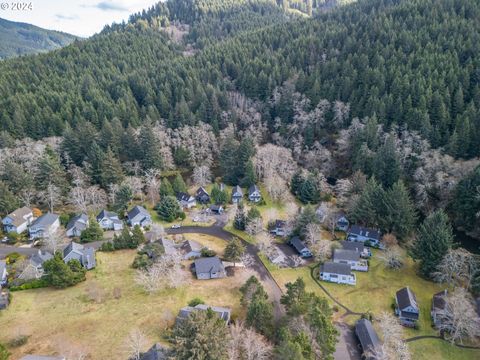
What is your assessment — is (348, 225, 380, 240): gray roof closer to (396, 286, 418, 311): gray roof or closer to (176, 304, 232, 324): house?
(396, 286, 418, 311): gray roof

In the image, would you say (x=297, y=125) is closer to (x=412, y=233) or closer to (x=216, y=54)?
(x=412, y=233)

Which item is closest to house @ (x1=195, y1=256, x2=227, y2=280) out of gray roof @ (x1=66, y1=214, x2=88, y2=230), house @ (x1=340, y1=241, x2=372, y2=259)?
house @ (x1=340, y1=241, x2=372, y2=259)

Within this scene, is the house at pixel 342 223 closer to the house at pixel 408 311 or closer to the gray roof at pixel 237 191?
the gray roof at pixel 237 191

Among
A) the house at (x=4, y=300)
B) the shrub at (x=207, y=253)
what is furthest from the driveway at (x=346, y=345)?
the house at (x=4, y=300)

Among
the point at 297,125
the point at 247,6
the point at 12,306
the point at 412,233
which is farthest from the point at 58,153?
the point at 247,6

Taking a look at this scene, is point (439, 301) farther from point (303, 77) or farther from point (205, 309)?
point (303, 77)
